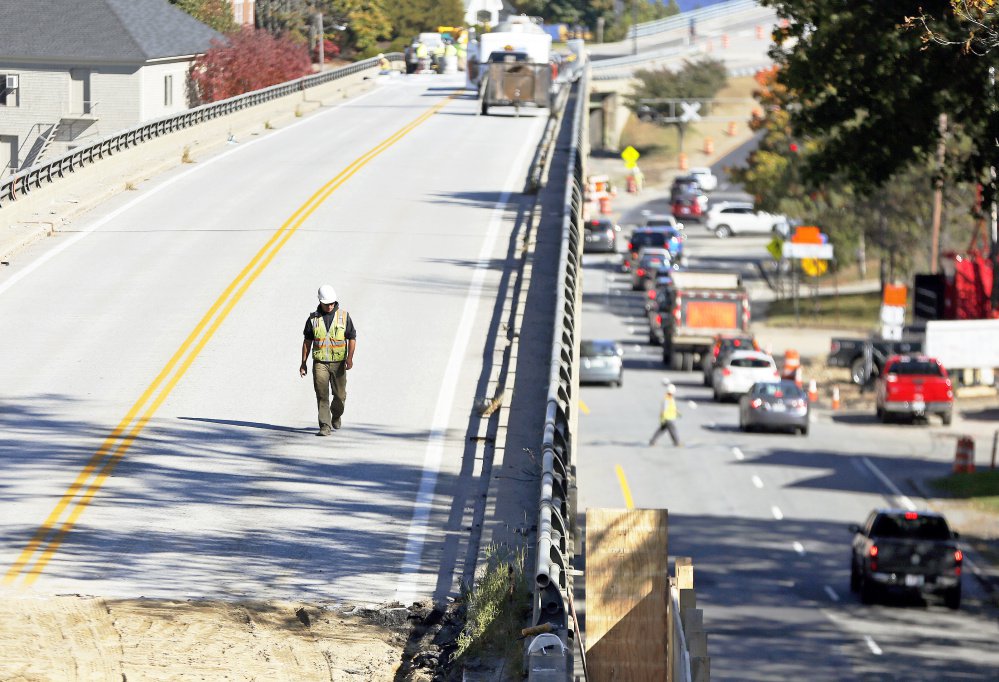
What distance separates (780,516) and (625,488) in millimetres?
3623

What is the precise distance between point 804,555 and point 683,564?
24.1m

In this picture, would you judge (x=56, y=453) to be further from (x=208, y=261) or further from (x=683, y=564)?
(x=208, y=261)

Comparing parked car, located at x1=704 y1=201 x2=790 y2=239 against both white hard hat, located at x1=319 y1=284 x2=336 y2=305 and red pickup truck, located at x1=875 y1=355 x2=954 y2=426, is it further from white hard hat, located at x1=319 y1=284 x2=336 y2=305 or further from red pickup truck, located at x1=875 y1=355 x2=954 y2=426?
white hard hat, located at x1=319 y1=284 x2=336 y2=305

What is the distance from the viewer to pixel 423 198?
35156mm

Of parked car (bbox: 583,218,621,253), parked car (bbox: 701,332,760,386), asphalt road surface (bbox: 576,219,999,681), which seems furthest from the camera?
parked car (bbox: 583,218,621,253)

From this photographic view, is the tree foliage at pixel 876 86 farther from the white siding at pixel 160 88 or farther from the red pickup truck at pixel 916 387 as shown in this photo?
the white siding at pixel 160 88

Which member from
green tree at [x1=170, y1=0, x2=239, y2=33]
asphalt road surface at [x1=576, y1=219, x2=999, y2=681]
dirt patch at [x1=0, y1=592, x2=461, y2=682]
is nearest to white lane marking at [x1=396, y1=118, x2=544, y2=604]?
dirt patch at [x1=0, y1=592, x2=461, y2=682]

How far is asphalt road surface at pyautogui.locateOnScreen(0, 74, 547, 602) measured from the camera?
1314cm

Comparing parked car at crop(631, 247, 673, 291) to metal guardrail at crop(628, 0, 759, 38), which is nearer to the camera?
parked car at crop(631, 247, 673, 291)

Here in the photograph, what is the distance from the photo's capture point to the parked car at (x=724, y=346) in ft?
173

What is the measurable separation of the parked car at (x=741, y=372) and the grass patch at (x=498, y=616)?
39932mm

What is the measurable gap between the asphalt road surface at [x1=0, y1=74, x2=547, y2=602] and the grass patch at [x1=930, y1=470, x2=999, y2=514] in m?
13.0

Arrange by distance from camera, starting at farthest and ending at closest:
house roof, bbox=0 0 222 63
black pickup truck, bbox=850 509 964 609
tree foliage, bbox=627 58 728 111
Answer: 1. tree foliage, bbox=627 58 728 111
2. house roof, bbox=0 0 222 63
3. black pickup truck, bbox=850 509 964 609

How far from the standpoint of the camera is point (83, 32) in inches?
2398
